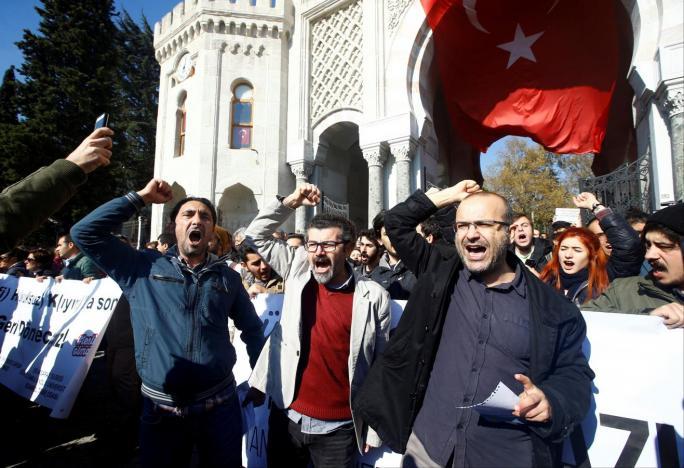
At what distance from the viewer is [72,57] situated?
65.4 feet

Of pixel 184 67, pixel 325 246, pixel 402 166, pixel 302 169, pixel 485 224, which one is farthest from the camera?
pixel 184 67

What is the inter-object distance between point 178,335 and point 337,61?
36.2 ft

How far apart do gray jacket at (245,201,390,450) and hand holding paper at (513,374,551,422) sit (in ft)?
2.50

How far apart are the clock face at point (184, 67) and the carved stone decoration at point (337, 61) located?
461 centimetres

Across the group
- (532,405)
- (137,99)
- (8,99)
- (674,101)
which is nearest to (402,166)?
(674,101)

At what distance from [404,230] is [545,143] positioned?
26.3 feet

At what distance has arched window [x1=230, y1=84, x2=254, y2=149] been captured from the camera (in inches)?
502

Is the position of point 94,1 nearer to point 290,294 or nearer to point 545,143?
point 545,143

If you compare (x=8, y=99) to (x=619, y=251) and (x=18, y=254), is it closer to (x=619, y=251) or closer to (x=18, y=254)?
(x=18, y=254)

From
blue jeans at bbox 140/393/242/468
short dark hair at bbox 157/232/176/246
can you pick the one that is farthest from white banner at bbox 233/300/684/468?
short dark hair at bbox 157/232/176/246

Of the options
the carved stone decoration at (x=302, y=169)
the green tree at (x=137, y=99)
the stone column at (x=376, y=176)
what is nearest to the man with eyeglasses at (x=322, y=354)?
the stone column at (x=376, y=176)

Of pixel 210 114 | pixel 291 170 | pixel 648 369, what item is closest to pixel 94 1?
pixel 210 114

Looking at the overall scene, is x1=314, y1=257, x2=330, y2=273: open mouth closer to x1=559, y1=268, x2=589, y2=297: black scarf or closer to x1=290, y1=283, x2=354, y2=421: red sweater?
x1=290, y1=283, x2=354, y2=421: red sweater

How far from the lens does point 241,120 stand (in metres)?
12.8
